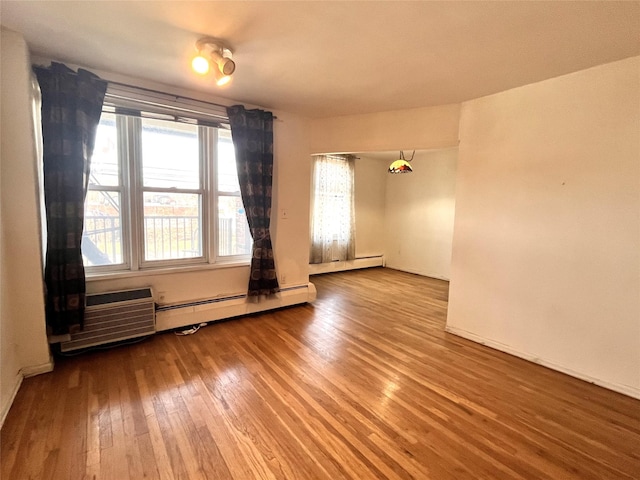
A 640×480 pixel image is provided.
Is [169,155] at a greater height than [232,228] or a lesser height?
greater

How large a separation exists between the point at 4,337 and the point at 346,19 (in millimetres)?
Answer: 3010

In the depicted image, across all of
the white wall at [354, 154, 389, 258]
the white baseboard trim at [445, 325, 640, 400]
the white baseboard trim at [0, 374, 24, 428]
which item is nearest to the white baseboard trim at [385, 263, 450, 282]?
the white wall at [354, 154, 389, 258]

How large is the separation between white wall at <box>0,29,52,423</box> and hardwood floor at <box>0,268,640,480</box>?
21 cm

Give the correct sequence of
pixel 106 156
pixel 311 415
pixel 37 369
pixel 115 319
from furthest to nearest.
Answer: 1. pixel 106 156
2. pixel 115 319
3. pixel 37 369
4. pixel 311 415

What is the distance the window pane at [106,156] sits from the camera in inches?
106

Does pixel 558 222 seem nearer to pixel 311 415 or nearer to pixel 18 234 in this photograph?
pixel 311 415

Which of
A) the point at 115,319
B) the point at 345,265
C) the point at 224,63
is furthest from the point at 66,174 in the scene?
the point at 345,265

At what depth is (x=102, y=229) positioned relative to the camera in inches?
110

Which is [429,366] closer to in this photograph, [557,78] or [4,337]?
[557,78]

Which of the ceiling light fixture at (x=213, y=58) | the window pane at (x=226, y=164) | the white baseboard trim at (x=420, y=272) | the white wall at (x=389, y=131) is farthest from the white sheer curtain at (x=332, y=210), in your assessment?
the ceiling light fixture at (x=213, y=58)

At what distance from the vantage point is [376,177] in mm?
6707

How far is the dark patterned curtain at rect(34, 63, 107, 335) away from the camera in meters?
2.29

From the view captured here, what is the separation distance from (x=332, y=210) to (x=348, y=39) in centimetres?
401

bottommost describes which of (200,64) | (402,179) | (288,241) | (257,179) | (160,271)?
(160,271)
